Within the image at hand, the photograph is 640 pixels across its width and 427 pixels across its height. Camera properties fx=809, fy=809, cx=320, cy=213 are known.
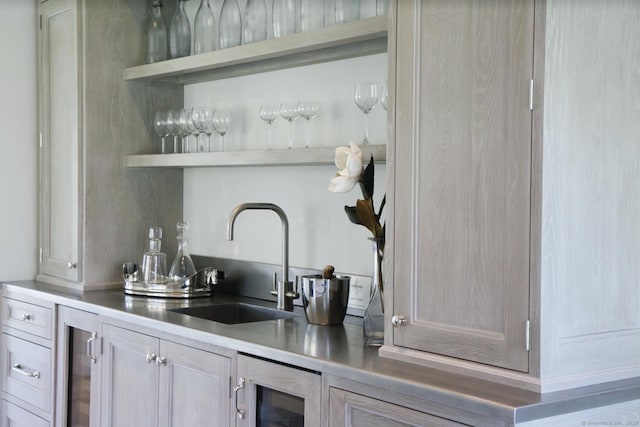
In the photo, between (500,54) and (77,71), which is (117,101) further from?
(500,54)

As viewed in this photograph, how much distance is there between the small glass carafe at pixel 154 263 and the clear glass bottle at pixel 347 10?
4.43ft

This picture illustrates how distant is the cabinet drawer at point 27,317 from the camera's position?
3.39m

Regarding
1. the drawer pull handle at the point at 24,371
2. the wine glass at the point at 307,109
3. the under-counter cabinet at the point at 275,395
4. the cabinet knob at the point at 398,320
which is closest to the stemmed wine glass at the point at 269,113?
the wine glass at the point at 307,109

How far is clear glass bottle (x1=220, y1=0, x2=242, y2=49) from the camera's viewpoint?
3.20 m

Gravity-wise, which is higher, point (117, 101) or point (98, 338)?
point (117, 101)

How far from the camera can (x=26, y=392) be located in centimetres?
356

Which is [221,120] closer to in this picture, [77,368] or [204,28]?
[204,28]

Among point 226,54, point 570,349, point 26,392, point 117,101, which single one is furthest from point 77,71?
point 570,349

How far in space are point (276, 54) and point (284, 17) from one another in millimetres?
147

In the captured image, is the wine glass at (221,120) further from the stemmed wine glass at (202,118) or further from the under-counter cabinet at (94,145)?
the under-counter cabinet at (94,145)

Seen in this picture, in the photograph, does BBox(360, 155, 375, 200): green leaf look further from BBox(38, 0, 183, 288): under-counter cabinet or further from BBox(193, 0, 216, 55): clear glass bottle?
BBox(38, 0, 183, 288): under-counter cabinet

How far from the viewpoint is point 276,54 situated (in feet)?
9.36

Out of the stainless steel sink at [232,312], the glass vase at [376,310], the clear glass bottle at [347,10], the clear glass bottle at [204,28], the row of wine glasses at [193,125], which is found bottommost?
the stainless steel sink at [232,312]

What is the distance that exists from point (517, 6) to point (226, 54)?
1481 mm
